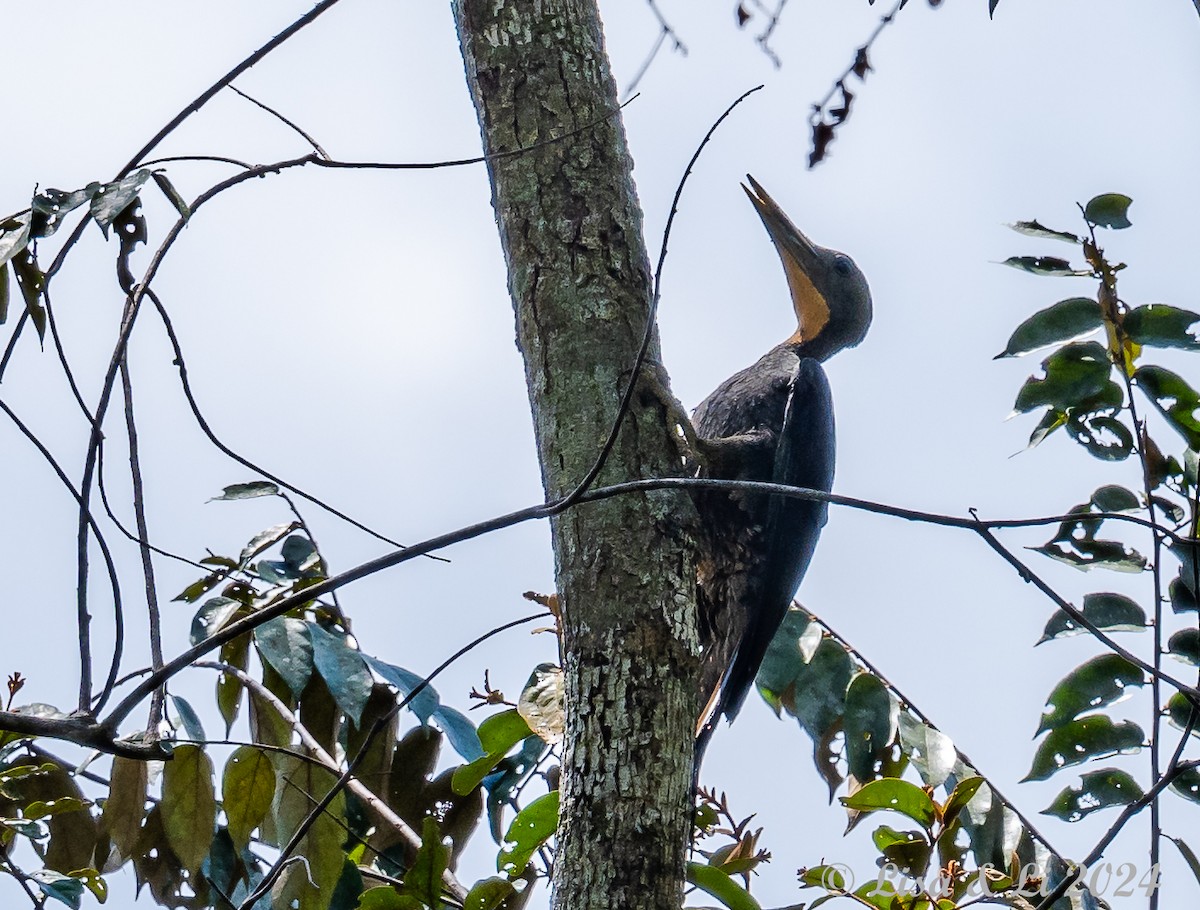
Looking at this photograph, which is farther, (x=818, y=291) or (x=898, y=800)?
(x=818, y=291)

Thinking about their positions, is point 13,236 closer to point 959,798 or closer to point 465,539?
point 465,539

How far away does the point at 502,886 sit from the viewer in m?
1.83

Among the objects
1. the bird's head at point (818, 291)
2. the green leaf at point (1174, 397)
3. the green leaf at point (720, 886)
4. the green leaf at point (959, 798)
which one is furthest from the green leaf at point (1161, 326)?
the bird's head at point (818, 291)

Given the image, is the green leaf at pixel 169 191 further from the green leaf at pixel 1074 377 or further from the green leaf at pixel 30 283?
the green leaf at pixel 1074 377

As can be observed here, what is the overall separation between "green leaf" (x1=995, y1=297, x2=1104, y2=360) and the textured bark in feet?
2.29

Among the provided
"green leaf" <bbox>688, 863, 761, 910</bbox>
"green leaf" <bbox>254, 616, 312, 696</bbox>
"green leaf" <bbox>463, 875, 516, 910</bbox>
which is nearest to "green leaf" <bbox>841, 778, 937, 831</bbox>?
"green leaf" <bbox>688, 863, 761, 910</bbox>

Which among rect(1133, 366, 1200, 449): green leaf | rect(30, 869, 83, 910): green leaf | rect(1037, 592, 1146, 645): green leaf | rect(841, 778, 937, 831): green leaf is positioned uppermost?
rect(1133, 366, 1200, 449): green leaf

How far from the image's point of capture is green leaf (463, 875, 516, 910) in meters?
1.82

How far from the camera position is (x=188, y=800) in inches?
74.7

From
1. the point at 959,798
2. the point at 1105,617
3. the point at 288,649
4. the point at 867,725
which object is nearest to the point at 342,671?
the point at 288,649

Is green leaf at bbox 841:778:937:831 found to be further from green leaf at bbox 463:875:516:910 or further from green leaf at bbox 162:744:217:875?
green leaf at bbox 162:744:217:875

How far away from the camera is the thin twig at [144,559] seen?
1.31m

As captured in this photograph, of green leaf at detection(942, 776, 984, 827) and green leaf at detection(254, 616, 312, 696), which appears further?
green leaf at detection(254, 616, 312, 696)

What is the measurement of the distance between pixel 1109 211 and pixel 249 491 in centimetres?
161
